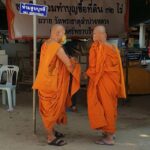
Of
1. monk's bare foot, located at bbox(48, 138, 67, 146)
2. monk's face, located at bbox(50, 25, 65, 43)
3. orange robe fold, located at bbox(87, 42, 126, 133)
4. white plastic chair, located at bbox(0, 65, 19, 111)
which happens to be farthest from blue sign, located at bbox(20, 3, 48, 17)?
white plastic chair, located at bbox(0, 65, 19, 111)

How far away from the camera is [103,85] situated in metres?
6.20

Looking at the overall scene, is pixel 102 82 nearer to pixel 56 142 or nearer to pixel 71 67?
pixel 71 67

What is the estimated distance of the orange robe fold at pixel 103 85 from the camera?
614cm

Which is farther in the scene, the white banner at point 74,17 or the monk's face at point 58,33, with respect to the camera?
the white banner at point 74,17

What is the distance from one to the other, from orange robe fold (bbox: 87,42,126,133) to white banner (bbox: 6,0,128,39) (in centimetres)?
314

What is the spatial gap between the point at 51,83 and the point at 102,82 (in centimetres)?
70

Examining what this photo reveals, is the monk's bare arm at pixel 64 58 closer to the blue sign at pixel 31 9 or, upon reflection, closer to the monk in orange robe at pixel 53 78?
the monk in orange robe at pixel 53 78

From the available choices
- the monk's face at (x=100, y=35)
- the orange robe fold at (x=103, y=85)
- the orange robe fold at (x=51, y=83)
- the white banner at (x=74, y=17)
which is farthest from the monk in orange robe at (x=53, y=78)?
the white banner at (x=74, y=17)

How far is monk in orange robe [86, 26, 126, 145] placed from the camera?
6.14m

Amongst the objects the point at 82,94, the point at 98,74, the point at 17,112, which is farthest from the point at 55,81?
the point at 82,94

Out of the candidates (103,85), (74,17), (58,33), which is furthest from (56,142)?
(74,17)

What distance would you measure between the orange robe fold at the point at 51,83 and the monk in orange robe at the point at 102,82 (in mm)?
265

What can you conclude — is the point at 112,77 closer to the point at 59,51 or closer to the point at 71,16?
the point at 59,51

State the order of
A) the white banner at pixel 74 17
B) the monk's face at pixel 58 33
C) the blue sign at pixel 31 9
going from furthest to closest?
the white banner at pixel 74 17
the blue sign at pixel 31 9
the monk's face at pixel 58 33
